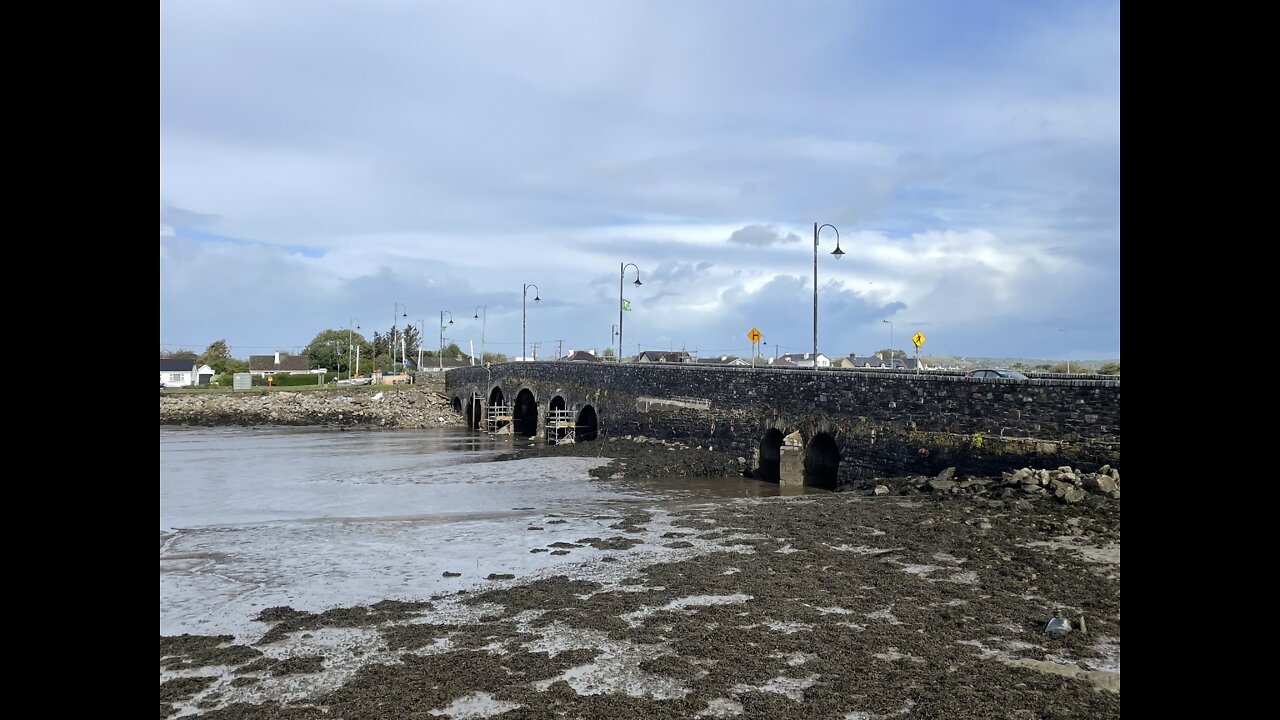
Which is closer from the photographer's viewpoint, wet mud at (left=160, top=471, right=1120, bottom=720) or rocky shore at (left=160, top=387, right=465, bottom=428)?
wet mud at (left=160, top=471, right=1120, bottom=720)

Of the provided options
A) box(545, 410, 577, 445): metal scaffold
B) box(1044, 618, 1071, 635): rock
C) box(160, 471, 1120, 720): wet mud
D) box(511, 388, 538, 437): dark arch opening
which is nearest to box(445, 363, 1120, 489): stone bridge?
box(545, 410, 577, 445): metal scaffold

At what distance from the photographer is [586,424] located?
144 ft

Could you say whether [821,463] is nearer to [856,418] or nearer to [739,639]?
[856,418]

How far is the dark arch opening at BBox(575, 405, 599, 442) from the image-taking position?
140 ft

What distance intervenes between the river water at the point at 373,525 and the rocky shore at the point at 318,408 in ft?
88.8

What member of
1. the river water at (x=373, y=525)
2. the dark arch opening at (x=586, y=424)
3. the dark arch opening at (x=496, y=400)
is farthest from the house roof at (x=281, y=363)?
the river water at (x=373, y=525)

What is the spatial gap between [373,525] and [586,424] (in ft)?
83.4

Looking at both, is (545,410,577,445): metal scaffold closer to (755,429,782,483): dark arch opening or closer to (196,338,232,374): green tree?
(755,429,782,483): dark arch opening

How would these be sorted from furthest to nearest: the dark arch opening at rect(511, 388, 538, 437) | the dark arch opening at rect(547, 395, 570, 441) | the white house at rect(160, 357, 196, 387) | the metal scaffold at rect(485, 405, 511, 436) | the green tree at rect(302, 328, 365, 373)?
the green tree at rect(302, 328, 365, 373), the white house at rect(160, 357, 196, 387), the dark arch opening at rect(511, 388, 538, 437), the metal scaffold at rect(485, 405, 511, 436), the dark arch opening at rect(547, 395, 570, 441)

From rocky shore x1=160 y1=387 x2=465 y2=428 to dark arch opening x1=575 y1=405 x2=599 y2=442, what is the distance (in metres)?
21.0

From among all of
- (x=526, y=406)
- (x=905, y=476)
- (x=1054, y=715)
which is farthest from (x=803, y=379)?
(x=526, y=406)

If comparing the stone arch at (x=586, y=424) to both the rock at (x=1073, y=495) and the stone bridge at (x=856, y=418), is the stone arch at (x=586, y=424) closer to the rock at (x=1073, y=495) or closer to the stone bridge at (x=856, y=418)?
the stone bridge at (x=856, y=418)

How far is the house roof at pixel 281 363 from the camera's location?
117188mm
